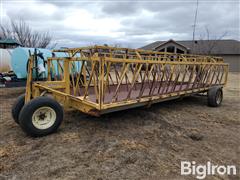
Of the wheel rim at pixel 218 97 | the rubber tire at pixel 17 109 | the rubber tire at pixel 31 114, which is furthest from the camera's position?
the wheel rim at pixel 218 97

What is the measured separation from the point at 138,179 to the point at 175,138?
1.55 metres

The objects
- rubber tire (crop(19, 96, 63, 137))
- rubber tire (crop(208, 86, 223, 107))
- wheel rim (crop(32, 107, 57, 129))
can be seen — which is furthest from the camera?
rubber tire (crop(208, 86, 223, 107))

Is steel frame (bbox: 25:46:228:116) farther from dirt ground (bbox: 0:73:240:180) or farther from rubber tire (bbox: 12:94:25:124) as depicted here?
dirt ground (bbox: 0:73:240:180)

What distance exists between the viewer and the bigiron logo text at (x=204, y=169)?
2673 mm

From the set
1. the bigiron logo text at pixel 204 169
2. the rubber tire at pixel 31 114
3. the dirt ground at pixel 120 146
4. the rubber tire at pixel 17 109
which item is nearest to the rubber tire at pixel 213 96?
the dirt ground at pixel 120 146

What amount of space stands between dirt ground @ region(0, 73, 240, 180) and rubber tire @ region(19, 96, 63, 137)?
14 centimetres

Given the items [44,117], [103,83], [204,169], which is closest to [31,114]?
[44,117]

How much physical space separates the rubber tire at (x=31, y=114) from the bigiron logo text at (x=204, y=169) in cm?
232

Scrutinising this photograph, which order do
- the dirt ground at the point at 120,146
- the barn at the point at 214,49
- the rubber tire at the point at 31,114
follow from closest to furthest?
1. the dirt ground at the point at 120,146
2. the rubber tire at the point at 31,114
3. the barn at the point at 214,49

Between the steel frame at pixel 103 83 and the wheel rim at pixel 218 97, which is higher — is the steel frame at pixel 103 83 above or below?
above

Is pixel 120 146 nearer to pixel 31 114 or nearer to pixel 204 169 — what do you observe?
pixel 204 169

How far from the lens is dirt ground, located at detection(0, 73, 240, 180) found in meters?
2.62

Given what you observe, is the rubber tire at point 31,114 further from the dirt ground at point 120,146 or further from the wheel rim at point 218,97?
the wheel rim at point 218,97

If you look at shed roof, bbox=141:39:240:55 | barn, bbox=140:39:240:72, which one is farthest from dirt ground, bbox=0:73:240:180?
shed roof, bbox=141:39:240:55
